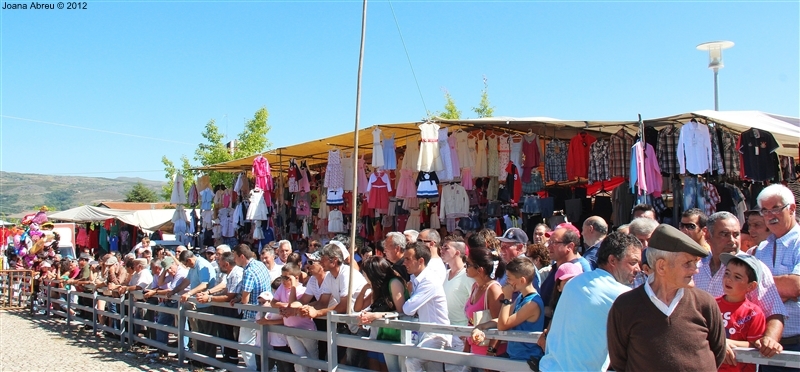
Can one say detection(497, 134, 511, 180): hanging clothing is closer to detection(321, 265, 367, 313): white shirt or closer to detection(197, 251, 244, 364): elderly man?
detection(197, 251, 244, 364): elderly man

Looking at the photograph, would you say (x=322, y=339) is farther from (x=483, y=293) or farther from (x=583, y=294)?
(x=583, y=294)

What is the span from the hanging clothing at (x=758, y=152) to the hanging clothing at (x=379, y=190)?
6457mm

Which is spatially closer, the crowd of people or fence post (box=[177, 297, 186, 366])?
the crowd of people

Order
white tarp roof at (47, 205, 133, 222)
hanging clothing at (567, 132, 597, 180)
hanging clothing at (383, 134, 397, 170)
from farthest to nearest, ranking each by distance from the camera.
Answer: white tarp roof at (47, 205, 133, 222) → hanging clothing at (383, 134, 397, 170) → hanging clothing at (567, 132, 597, 180)

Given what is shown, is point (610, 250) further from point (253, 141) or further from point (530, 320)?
point (253, 141)

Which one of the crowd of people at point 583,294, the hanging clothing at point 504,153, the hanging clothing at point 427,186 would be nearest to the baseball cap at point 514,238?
the crowd of people at point 583,294

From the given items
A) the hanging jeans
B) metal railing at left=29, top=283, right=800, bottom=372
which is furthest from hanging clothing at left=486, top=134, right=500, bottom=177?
metal railing at left=29, top=283, right=800, bottom=372

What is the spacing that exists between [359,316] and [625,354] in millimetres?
3179

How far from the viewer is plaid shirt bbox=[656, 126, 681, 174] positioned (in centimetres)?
970

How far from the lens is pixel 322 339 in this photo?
694cm

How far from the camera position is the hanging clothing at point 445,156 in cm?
1159

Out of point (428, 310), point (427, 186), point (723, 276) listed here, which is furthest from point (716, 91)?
point (723, 276)

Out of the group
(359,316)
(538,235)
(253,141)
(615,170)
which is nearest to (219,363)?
(359,316)

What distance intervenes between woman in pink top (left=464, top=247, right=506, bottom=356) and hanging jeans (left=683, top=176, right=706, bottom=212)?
493 centimetres
